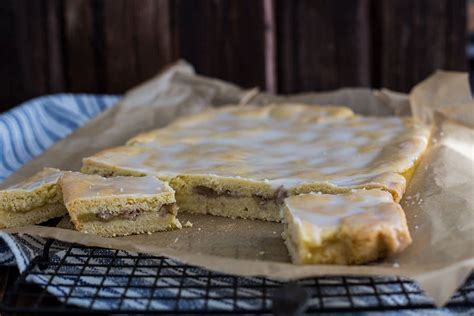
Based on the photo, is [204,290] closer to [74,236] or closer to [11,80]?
[74,236]

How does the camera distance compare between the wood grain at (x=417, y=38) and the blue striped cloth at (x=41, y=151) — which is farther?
the wood grain at (x=417, y=38)

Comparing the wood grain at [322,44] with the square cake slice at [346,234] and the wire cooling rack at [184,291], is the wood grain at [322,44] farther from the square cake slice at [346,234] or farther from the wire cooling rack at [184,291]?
the wire cooling rack at [184,291]

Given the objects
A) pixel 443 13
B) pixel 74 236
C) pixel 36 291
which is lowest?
pixel 36 291

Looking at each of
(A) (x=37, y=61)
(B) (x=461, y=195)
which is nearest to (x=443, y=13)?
(B) (x=461, y=195)

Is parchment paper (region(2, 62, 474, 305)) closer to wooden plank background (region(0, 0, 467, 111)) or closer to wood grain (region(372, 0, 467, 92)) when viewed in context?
wooden plank background (region(0, 0, 467, 111))

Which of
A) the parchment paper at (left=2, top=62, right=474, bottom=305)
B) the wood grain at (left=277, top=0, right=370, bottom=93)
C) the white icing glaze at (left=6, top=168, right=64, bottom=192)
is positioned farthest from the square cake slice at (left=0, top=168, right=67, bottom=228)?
→ the wood grain at (left=277, top=0, right=370, bottom=93)

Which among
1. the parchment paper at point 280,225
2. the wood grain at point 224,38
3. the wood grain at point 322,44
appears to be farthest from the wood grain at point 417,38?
the wood grain at point 224,38
